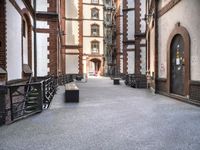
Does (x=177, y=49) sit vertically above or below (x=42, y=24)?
below

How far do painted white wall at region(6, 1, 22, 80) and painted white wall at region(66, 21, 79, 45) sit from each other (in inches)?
1010

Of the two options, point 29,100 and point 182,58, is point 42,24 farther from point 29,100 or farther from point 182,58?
point 29,100

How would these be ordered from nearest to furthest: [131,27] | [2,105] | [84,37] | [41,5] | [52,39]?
1. [2,105]
2. [41,5]
3. [52,39]
4. [131,27]
5. [84,37]

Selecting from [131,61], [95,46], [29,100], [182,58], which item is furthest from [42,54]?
[95,46]

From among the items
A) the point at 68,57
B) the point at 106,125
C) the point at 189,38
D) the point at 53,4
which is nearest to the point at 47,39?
the point at 53,4

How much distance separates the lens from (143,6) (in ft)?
89.1

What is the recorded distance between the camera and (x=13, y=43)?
9.20 m

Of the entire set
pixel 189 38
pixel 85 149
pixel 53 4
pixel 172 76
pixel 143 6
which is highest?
pixel 143 6

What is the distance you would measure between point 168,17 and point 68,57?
23.6m

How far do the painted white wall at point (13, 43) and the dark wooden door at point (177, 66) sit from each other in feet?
21.4

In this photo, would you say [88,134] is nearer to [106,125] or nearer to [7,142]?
[106,125]

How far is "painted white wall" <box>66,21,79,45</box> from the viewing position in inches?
1415

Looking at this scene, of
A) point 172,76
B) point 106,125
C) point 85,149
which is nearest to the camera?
point 85,149

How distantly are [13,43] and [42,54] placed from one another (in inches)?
346
